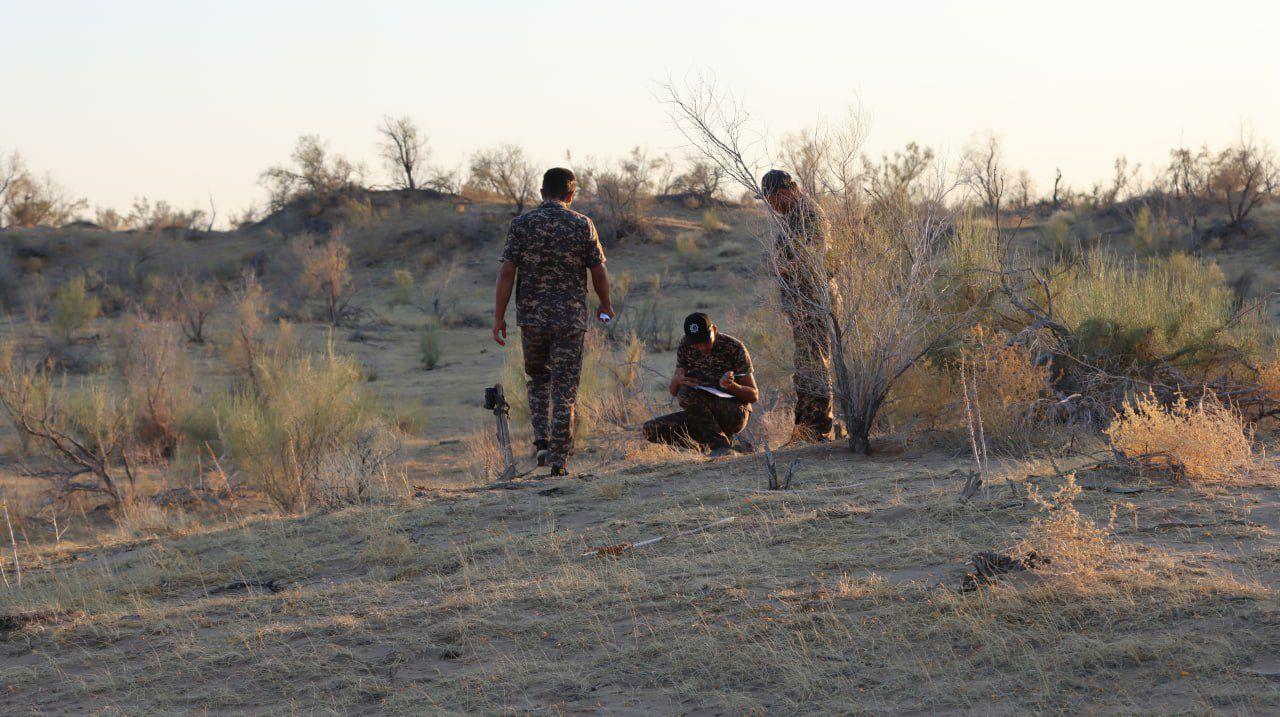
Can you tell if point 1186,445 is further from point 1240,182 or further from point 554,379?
point 1240,182

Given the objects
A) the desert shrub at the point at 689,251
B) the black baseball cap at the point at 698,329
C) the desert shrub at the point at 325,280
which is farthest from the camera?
the desert shrub at the point at 689,251

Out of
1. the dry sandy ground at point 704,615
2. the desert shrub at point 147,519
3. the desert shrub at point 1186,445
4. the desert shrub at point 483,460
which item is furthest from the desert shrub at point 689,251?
the dry sandy ground at point 704,615

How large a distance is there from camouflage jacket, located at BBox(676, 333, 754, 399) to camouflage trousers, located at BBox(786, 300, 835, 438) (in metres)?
0.48

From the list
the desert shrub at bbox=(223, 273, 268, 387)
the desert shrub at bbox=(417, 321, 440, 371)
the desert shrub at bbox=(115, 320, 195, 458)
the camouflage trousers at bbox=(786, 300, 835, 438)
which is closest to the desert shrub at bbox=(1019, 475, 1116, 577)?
the camouflage trousers at bbox=(786, 300, 835, 438)

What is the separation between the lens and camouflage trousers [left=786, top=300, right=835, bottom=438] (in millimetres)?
7645

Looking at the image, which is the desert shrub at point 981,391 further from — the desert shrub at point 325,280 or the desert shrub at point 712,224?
the desert shrub at point 712,224

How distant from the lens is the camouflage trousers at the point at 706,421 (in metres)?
8.20

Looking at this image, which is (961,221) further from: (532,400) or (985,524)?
(985,524)

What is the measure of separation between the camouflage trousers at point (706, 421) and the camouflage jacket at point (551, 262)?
1268 mm

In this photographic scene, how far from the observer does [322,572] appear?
5.38 m

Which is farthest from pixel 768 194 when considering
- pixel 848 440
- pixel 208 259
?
pixel 208 259

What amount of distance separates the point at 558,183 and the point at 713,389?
1.91 meters

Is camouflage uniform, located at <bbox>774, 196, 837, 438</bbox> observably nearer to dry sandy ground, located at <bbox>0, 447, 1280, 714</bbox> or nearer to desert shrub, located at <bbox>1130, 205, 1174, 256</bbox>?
dry sandy ground, located at <bbox>0, 447, 1280, 714</bbox>

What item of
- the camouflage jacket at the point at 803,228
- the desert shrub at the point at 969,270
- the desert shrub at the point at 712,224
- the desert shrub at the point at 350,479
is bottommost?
the desert shrub at the point at 350,479
